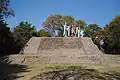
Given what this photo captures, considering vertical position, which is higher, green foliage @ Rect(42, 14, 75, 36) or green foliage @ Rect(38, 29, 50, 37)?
green foliage @ Rect(42, 14, 75, 36)

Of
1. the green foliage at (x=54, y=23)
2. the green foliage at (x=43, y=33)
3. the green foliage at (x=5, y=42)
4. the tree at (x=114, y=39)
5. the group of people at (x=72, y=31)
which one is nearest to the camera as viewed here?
the green foliage at (x=5, y=42)

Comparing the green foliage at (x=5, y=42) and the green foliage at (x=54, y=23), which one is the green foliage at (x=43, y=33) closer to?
the green foliage at (x=54, y=23)

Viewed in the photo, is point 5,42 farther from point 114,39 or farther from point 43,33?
point 114,39

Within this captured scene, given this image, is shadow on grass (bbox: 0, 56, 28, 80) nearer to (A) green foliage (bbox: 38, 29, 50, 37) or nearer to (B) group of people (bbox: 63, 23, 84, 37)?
(B) group of people (bbox: 63, 23, 84, 37)

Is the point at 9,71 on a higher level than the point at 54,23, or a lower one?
lower

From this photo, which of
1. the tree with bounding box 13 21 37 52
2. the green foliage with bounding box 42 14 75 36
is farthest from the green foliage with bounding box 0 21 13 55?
the green foliage with bounding box 42 14 75 36

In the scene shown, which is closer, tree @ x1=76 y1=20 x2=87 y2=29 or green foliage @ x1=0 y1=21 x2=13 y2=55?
green foliage @ x1=0 y1=21 x2=13 y2=55

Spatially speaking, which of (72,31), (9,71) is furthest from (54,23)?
(9,71)

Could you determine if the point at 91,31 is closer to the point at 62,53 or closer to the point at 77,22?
the point at 77,22

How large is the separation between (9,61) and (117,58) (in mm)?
12774

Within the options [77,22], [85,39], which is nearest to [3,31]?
[85,39]

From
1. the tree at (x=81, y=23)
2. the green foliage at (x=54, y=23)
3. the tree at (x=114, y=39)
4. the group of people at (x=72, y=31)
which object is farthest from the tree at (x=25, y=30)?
the tree at (x=114, y=39)

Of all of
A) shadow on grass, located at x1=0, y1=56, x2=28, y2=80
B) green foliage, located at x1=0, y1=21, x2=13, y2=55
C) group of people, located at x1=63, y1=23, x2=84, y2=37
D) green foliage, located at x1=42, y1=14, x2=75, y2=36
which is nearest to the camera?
shadow on grass, located at x1=0, y1=56, x2=28, y2=80

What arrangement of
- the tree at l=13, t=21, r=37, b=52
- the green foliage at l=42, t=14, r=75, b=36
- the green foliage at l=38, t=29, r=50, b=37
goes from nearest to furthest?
the tree at l=13, t=21, r=37, b=52 < the green foliage at l=38, t=29, r=50, b=37 < the green foliage at l=42, t=14, r=75, b=36
